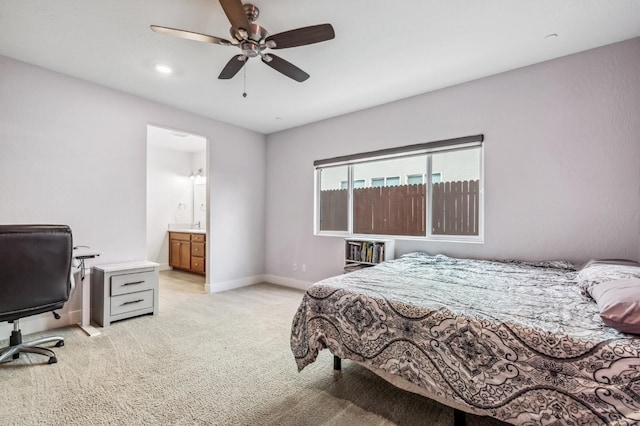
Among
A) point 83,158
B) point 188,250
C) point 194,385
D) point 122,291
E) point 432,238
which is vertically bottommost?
point 194,385

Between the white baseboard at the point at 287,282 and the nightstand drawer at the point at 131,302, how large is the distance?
79.2 inches

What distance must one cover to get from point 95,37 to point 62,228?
1.59m

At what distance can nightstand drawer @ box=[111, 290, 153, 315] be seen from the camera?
3004 mm

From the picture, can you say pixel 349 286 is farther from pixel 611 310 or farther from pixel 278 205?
pixel 278 205

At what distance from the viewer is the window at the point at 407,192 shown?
10.5 feet

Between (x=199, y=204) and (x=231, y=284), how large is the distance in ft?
9.33

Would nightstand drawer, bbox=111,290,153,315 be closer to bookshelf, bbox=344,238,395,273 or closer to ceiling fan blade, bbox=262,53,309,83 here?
bookshelf, bbox=344,238,395,273

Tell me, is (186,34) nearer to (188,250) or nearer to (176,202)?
(188,250)

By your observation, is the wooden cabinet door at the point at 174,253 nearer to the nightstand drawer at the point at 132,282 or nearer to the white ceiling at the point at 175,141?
the white ceiling at the point at 175,141

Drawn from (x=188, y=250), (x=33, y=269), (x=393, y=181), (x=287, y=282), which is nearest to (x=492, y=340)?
(x=393, y=181)

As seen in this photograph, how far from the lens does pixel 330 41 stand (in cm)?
238

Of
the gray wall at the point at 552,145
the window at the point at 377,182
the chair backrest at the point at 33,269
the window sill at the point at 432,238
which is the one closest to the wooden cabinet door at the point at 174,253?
the window sill at the point at 432,238

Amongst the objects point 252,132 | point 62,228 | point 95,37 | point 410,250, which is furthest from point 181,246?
point 410,250

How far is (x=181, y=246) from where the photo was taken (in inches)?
228
